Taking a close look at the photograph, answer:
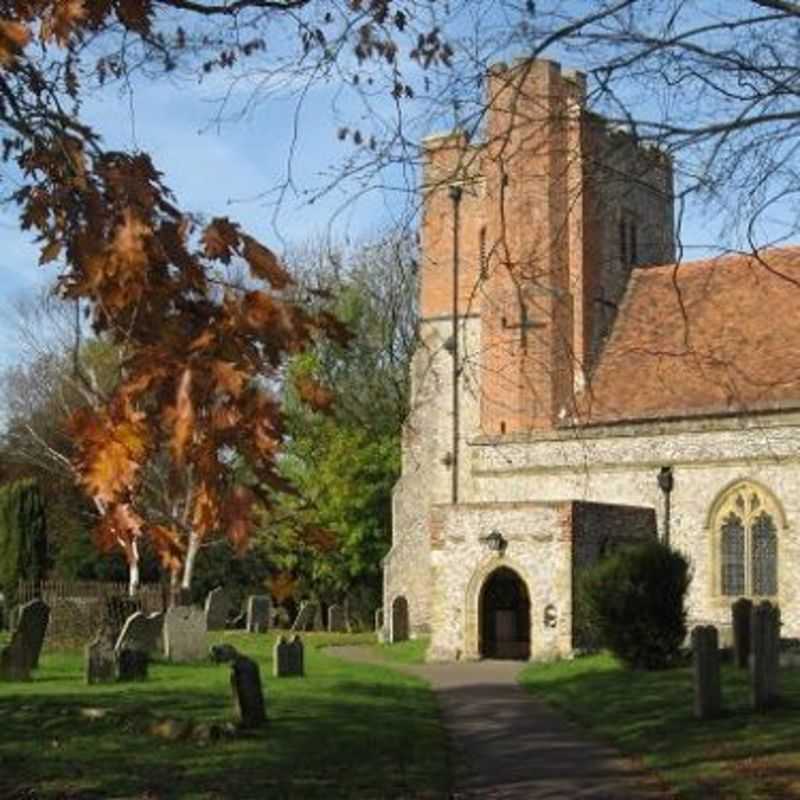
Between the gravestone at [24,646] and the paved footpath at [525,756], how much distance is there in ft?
18.5

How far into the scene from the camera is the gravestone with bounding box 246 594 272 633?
35.6m

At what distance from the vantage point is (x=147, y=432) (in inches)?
171

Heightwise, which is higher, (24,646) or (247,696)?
(24,646)

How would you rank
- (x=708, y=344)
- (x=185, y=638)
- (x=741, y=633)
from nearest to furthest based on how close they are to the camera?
(x=741, y=633) < (x=185, y=638) < (x=708, y=344)

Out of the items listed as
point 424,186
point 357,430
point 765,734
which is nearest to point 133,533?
point 424,186

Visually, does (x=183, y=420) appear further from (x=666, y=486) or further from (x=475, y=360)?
(x=666, y=486)

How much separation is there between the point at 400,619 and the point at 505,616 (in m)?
8.12

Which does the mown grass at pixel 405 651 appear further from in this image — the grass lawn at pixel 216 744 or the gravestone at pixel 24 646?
the gravestone at pixel 24 646

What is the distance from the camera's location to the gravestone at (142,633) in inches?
843

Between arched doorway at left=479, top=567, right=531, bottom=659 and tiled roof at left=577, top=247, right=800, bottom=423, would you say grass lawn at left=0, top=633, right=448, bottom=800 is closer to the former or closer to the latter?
arched doorway at left=479, top=567, right=531, bottom=659

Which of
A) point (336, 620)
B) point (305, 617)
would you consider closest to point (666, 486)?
point (305, 617)

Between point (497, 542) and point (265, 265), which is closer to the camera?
point (265, 265)

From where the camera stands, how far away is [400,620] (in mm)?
34969

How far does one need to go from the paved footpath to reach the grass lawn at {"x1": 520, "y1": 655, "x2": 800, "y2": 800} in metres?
0.29
